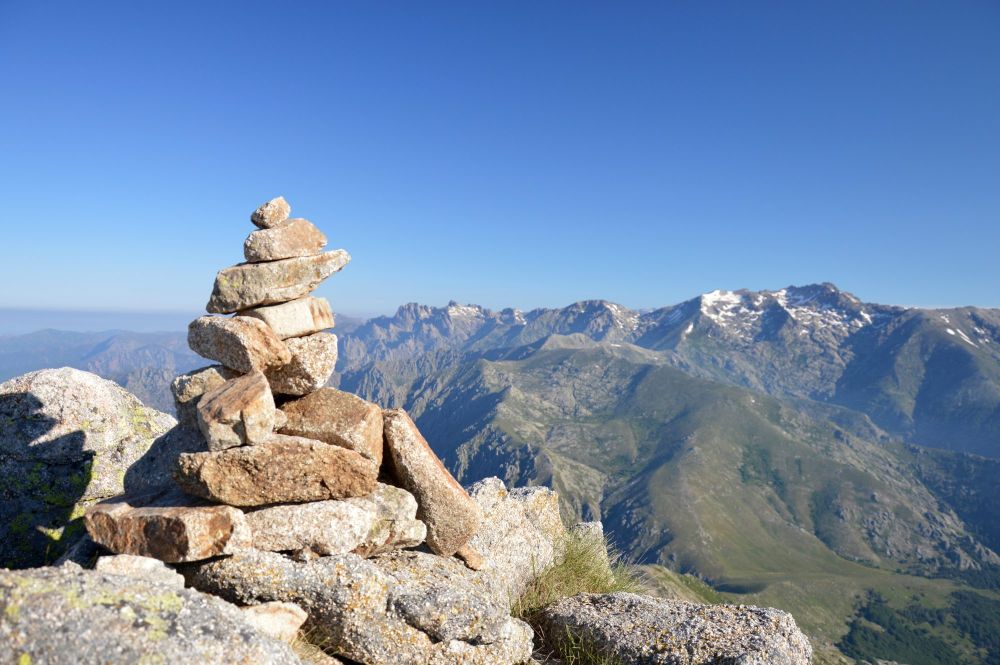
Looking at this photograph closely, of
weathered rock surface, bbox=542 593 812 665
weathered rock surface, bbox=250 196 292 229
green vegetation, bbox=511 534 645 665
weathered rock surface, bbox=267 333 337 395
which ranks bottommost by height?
green vegetation, bbox=511 534 645 665

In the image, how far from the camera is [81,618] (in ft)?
19.4

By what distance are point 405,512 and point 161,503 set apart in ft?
15.8

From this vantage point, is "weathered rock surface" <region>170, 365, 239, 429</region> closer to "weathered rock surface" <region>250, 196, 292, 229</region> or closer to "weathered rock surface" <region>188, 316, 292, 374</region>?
"weathered rock surface" <region>188, 316, 292, 374</region>

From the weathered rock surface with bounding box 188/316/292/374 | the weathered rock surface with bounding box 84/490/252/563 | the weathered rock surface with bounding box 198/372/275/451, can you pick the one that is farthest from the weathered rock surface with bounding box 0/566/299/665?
the weathered rock surface with bounding box 188/316/292/374

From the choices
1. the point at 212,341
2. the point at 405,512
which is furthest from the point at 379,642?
the point at 212,341

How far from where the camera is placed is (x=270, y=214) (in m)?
14.1

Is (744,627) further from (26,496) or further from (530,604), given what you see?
(26,496)

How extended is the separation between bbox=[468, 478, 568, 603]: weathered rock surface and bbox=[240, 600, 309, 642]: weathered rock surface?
499cm

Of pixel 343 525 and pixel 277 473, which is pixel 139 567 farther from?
pixel 343 525

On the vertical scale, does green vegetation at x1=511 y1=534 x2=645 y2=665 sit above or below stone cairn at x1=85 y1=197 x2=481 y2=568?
below

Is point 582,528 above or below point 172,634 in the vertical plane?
below

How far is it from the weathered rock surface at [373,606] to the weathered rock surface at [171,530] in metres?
0.41

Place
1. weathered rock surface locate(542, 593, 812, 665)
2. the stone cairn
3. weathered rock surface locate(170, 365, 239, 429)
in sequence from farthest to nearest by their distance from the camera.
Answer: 1. weathered rock surface locate(170, 365, 239, 429)
2. weathered rock surface locate(542, 593, 812, 665)
3. the stone cairn

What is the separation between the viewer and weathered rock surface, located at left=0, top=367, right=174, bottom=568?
12.5m
